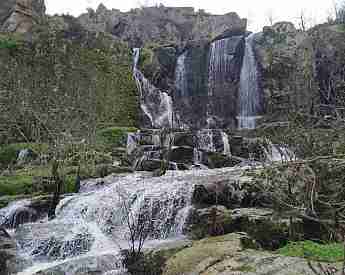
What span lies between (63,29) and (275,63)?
581 inches

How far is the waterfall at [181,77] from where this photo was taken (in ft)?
94.9

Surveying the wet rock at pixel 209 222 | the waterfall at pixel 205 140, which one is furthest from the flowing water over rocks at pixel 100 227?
the waterfall at pixel 205 140

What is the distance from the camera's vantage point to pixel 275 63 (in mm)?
27922

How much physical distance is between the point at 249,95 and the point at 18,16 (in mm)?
18827

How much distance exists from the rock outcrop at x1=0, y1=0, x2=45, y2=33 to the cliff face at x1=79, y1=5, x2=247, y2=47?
767 cm

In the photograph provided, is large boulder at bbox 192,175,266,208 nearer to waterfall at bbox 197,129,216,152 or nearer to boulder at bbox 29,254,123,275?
boulder at bbox 29,254,123,275

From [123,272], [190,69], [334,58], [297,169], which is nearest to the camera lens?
[297,169]

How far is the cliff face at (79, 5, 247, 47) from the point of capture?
43156 mm

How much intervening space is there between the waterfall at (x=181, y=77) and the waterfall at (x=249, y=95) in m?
3.72

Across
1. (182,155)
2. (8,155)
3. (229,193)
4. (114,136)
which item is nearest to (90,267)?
(229,193)

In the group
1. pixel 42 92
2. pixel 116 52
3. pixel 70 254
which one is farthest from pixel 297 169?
pixel 116 52

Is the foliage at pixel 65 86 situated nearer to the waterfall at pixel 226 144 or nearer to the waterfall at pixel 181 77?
the waterfall at pixel 181 77

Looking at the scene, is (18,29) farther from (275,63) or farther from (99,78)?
(275,63)

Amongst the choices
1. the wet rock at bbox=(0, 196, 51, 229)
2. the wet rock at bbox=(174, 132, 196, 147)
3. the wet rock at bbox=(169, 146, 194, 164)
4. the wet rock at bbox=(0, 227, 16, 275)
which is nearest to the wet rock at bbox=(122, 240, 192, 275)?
the wet rock at bbox=(0, 227, 16, 275)
